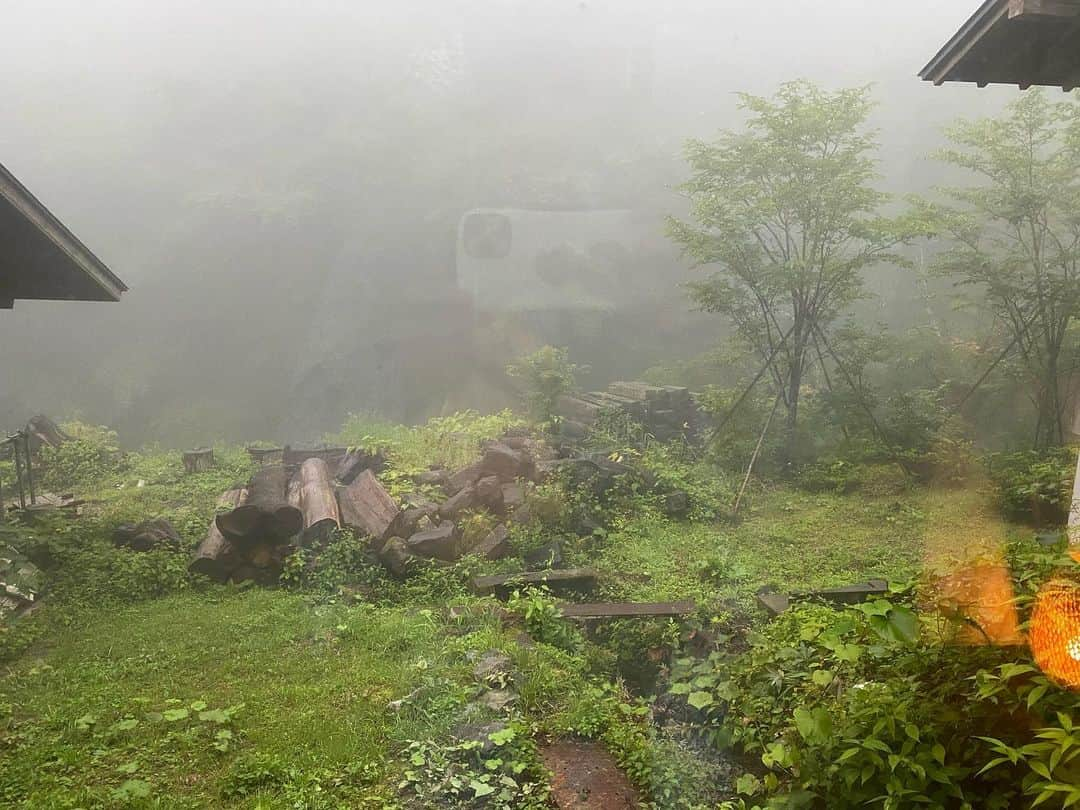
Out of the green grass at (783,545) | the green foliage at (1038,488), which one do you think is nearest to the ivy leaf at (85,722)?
the green grass at (783,545)

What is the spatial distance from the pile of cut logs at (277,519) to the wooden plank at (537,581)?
4.93 ft

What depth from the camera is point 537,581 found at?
602 cm

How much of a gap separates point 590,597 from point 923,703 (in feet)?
13.0

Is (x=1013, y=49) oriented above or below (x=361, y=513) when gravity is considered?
above

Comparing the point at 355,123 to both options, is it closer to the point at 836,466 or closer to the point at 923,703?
the point at 836,466

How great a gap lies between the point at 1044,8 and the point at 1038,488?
5.23 metres

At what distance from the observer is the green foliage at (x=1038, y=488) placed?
24.0 ft

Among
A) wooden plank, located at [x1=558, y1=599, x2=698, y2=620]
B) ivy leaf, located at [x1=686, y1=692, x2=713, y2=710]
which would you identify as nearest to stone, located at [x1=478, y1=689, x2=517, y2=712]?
ivy leaf, located at [x1=686, y1=692, x2=713, y2=710]

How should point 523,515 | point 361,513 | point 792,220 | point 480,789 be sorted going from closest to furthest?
point 480,789 < point 523,515 < point 361,513 < point 792,220

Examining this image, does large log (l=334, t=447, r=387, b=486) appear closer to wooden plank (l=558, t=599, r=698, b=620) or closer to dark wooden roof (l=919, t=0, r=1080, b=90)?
wooden plank (l=558, t=599, r=698, b=620)

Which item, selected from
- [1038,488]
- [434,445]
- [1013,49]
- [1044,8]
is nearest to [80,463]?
[434,445]

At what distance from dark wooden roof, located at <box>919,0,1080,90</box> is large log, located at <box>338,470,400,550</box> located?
19.0 feet

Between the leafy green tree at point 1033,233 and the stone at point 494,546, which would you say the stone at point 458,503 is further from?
the leafy green tree at point 1033,233

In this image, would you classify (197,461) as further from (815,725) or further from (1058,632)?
(1058,632)
